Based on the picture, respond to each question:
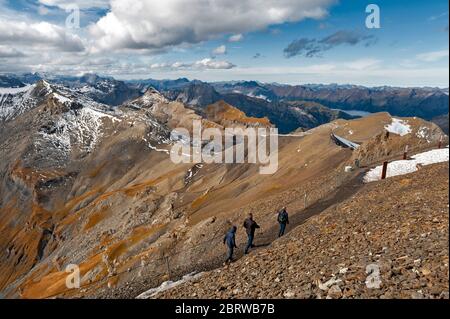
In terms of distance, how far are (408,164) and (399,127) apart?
162 ft

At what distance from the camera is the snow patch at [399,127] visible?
78375 millimetres

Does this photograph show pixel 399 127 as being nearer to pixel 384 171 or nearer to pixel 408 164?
pixel 408 164

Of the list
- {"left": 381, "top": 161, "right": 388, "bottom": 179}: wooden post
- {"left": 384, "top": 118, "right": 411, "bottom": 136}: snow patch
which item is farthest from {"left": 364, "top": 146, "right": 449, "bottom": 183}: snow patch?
{"left": 384, "top": 118, "right": 411, "bottom": 136}: snow patch

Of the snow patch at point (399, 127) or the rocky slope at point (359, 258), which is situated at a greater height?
the snow patch at point (399, 127)

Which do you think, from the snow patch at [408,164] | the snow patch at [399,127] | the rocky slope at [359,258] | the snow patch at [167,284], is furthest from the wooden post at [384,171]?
the snow patch at [399,127]

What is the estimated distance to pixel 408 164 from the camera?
3847 cm

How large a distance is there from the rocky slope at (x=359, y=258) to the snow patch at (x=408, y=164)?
9.56 metres

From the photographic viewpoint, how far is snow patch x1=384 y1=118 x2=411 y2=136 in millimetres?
78375

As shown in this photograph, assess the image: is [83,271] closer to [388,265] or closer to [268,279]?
[268,279]

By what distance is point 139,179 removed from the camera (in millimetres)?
181375

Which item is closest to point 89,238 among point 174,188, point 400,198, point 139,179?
point 174,188

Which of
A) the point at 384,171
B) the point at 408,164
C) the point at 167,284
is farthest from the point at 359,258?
the point at 408,164

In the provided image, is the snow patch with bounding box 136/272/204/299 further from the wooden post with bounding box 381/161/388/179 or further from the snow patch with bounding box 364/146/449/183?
the wooden post with bounding box 381/161/388/179

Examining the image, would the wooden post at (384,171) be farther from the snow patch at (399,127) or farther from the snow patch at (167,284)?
the snow patch at (399,127)
